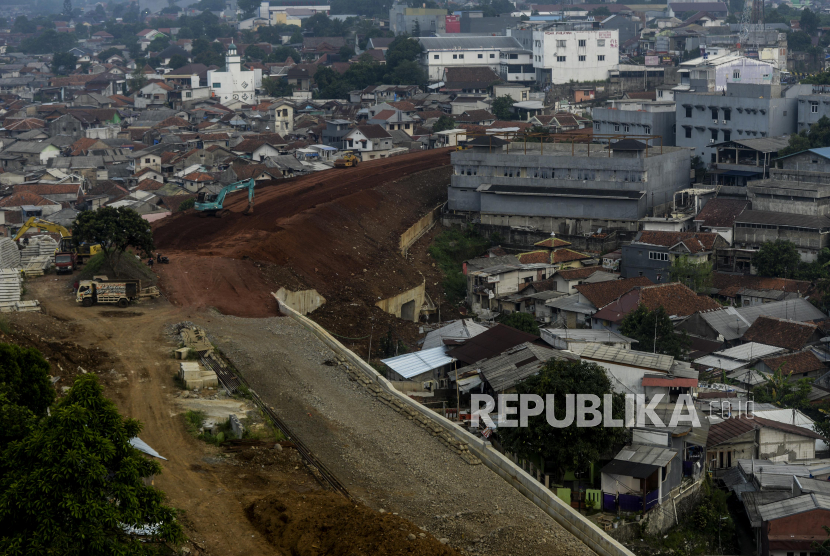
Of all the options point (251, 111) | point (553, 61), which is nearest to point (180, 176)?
point (251, 111)

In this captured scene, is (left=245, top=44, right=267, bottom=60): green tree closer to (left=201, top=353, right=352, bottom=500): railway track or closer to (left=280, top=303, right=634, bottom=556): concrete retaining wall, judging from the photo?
(left=280, top=303, right=634, bottom=556): concrete retaining wall

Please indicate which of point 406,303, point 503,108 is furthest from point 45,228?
point 503,108

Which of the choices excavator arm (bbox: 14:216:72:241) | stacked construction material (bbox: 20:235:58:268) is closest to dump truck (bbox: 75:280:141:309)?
stacked construction material (bbox: 20:235:58:268)

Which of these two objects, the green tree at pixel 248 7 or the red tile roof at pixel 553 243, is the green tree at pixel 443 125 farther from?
the green tree at pixel 248 7

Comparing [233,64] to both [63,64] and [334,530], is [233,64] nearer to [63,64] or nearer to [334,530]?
[63,64]

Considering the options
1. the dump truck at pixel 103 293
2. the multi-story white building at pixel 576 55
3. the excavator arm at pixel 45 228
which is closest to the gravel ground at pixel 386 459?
the dump truck at pixel 103 293

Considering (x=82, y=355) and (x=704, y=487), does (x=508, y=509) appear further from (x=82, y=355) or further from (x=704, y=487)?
(x=82, y=355)
